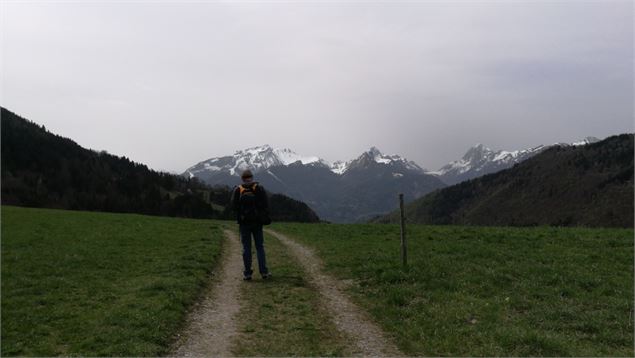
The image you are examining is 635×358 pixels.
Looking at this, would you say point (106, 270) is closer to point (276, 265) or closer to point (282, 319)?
point (276, 265)

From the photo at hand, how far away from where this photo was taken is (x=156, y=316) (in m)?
13.6

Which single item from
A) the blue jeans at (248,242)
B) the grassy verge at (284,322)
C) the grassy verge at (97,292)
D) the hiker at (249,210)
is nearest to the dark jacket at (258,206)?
the hiker at (249,210)

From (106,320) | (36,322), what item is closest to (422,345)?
(106,320)

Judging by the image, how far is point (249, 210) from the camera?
19.0 meters

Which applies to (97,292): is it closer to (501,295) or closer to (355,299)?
(355,299)

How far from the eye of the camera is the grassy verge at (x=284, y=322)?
11686 millimetres

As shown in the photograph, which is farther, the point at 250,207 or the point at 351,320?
the point at 250,207

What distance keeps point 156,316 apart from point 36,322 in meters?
3.48

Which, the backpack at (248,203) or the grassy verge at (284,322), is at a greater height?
the backpack at (248,203)

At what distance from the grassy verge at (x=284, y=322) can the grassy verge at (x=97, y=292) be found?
2.10 m

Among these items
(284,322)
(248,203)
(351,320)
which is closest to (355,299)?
(351,320)

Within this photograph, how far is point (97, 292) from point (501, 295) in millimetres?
14917

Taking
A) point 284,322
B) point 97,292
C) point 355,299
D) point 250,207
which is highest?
point 250,207

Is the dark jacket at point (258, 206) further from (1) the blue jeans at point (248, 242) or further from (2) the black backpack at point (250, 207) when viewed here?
(1) the blue jeans at point (248, 242)
